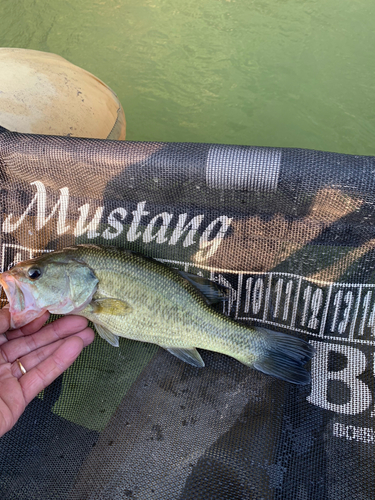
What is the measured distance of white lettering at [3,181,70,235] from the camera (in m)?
2.11

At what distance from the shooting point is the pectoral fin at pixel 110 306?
1.86 metres

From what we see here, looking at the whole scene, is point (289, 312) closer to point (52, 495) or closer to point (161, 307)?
point (161, 307)

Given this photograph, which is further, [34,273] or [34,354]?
[34,354]

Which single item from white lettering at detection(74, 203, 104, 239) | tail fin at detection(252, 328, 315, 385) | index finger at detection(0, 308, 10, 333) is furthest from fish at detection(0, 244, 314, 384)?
white lettering at detection(74, 203, 104, 239)

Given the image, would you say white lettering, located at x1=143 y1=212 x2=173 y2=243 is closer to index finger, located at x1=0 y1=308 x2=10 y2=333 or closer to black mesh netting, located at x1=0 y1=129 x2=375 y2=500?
black mesh netting, located at x1=0 y1=129 x2=375 y2=500

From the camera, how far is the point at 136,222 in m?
Answer: 2.09

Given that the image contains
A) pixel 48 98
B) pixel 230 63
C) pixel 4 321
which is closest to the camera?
pixel 4 321

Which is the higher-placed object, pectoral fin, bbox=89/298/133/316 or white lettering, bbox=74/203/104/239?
white lettering, bbox=74/203/104/239

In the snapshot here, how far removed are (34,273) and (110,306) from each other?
1.34 feet

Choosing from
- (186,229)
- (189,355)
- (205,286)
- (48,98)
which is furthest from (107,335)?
(48,98)

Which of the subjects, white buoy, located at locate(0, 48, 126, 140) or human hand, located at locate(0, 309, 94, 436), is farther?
white buoy, located at locate(0, 48, 126, 140)

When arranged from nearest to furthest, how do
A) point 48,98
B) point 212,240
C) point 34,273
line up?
1. point 34,273
2. point 212,240
3. point 48,98

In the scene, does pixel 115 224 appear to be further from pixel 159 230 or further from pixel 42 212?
pixel 42 212

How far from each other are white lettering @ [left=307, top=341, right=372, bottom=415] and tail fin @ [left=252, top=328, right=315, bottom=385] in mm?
128
